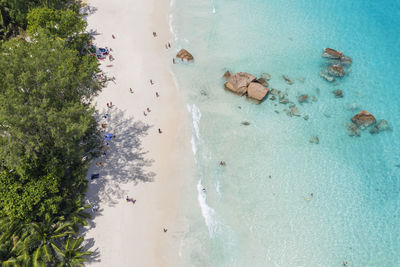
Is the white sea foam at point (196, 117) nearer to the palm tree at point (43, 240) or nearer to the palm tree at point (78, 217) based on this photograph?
the palm tree at point (78, 217)

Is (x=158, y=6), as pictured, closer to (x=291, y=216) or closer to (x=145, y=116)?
(x=145, y=116)

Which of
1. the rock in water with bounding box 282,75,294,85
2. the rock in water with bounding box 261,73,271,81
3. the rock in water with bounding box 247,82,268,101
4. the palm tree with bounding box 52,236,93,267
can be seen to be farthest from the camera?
the rock in water with bounding box 261,73,271,81

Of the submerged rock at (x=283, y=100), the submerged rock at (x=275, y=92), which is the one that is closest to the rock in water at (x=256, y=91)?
the submerged rock at (x=275, y=92)

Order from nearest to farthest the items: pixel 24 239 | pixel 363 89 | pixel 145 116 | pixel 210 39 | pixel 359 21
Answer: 1. pixel 24 239
2. pixel 145 116
3. pixel 363 89
4. pixel 210 39
5. pixel 359 21

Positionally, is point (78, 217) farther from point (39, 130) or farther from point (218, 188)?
point (218, 188)

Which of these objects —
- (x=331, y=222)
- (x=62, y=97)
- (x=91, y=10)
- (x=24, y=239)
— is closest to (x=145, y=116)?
(x=62, y=97)

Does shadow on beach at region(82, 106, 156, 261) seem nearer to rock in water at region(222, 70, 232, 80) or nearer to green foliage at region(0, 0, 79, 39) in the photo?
rock in water at region(222, 70, 232, 80)

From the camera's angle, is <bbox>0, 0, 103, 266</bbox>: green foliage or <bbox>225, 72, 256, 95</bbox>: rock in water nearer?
<bbox>0, 0, 103, 266</bbox>: green foliage

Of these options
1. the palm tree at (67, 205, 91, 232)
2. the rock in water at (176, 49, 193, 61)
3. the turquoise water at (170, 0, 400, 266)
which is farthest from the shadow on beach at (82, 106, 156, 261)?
the rock in water at (176, 49, 193, 61)

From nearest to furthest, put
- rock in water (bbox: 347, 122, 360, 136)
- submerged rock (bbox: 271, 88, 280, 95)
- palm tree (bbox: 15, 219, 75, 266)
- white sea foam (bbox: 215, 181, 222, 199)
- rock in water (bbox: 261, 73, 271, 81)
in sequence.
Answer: palm tree (bbox: 15, 219, 75, 266) < white sea foam (bbox: 215, 181, 222, 199) < rock in water (bbox: 347, 122, 360, 136) < submerged rock (bbox: 271, 88, 280, 95) < rock in water (bbox: 261, 73, 271, 81)
